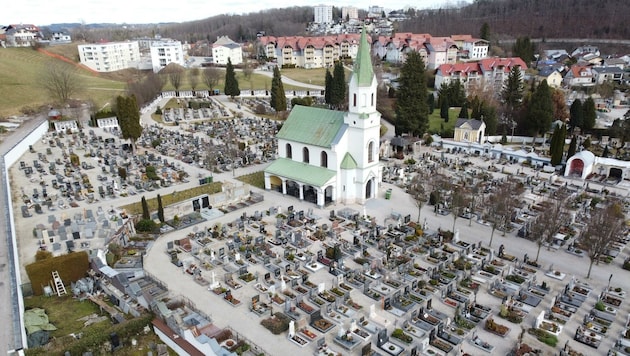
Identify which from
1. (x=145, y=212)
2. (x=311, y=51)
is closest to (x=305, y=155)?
(x=145, y=212)

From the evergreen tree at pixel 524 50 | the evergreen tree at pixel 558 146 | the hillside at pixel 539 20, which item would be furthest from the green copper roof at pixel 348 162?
the hillside at pixel 539 20

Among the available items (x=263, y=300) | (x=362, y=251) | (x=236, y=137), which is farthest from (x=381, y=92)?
(x=263, y=300)

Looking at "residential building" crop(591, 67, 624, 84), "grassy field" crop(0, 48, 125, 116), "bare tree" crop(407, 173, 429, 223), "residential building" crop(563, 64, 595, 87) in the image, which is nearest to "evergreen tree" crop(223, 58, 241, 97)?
"grassy field" crop(0, 48, 125, 116)

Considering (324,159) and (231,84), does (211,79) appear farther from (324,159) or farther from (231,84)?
(324,159)

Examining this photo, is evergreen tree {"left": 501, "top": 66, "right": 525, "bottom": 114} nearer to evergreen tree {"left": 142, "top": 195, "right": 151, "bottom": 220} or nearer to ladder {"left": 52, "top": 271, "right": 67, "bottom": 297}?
evergreen tree {"left": 142, "top": 195, "right": 151, "bottom": 220}

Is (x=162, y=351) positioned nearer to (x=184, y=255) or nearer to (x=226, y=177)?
(x=184, y=255)
